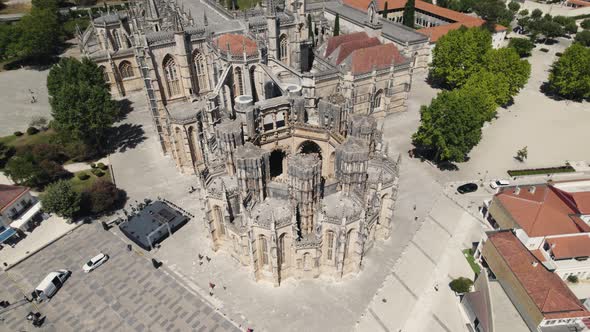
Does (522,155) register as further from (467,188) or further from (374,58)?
(374,58)

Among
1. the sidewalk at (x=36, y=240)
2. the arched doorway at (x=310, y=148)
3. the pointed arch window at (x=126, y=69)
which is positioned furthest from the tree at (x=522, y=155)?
the pointed arch window at (x=126, y=69)

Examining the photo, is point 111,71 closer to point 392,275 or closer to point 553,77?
point 392,275

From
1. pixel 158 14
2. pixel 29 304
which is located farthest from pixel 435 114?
pixel 29 304

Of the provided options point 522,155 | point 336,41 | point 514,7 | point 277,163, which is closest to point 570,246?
point 522,155

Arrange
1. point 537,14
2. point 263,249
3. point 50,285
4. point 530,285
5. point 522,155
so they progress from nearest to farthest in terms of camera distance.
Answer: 1. point 530,285
2. point 263,249
3. point 50,285
4. point 522,155
5. point 537,14

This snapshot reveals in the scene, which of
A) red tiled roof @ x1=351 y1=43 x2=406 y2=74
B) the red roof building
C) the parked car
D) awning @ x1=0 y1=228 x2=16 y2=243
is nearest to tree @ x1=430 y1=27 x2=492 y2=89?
red tiled roof @ x1=351 y1=43 x2=406 y2=74

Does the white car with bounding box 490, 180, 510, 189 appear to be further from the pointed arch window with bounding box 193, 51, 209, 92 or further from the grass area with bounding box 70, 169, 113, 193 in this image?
the grass area with bounding box 70, 169, 113, 193
